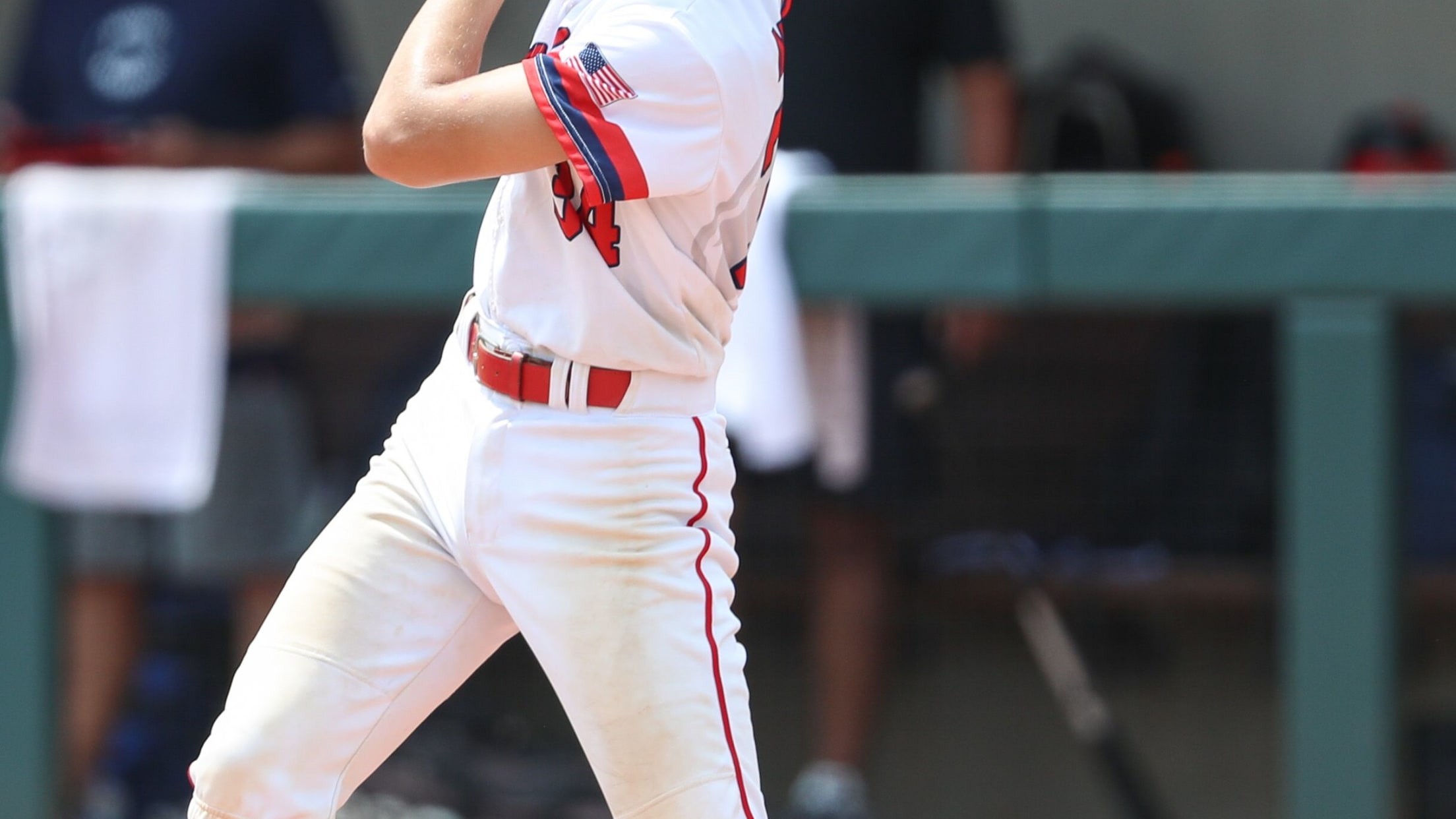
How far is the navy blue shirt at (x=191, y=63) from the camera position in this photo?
4.01 metres

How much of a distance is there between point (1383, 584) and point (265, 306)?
2.14 m

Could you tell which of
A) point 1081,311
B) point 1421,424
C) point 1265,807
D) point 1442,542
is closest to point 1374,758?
point 1265,807

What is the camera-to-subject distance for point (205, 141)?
4004 mm

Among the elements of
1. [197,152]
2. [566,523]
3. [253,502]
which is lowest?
[253,502]

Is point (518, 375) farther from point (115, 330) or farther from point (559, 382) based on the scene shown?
point (115, 330)

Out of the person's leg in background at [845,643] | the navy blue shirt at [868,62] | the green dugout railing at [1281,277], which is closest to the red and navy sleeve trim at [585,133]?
the green dugout railing at [1281,277]

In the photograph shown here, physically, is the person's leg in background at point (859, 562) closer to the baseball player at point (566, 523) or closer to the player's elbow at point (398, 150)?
the baseball player at point (566, 523)

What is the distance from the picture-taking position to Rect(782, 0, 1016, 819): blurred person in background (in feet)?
11.6

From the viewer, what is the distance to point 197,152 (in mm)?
3969

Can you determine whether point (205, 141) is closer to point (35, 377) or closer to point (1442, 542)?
point (35, 377)

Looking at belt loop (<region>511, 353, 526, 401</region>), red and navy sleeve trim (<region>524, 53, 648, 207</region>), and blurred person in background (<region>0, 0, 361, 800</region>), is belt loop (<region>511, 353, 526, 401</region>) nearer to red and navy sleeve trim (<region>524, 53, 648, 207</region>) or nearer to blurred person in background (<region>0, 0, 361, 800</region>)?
red and navy sleeve trim (<region>524, 53, 648, 207</region>)

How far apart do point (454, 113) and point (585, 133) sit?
14 cm

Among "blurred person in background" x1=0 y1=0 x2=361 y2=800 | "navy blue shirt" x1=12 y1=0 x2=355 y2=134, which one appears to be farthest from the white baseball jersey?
"navy blue shirt" x1=12 y1=0 x2=355 y2=134

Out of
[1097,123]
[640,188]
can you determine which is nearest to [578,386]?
[640,188]
